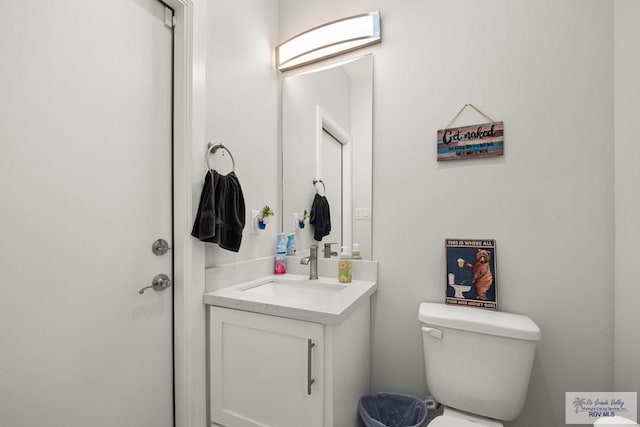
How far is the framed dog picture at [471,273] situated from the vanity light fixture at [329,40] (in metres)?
1.14

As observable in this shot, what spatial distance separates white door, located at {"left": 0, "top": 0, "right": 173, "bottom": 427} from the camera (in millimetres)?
796

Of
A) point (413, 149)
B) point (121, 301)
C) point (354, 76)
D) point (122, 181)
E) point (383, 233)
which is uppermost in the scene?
point (354, 76)

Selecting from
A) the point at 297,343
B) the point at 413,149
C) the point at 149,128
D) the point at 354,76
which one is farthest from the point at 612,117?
the point at 149,128

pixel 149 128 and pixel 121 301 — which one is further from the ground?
pixel 149 128

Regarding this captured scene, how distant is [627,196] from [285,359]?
1.41 m

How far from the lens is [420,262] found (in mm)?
1390

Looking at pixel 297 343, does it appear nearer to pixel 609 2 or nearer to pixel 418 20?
pixel 418 20

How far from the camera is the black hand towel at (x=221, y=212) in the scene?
3.85ft

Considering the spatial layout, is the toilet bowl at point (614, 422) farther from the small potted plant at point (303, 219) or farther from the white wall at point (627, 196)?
the small potted plant at point (303, 219)

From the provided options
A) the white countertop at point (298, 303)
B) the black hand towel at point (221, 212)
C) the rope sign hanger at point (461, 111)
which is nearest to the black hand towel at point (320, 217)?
the white countertop at point (298, 303)

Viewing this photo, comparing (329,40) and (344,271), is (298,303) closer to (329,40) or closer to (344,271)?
(344,271)

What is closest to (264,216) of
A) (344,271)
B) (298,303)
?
(344,271)

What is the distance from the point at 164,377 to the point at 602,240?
1.87 meters

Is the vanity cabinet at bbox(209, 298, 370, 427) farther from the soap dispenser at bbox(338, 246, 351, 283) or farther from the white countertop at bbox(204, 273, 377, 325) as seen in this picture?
→ the soap dispenser at bbox(338, 246, 351, 283)
